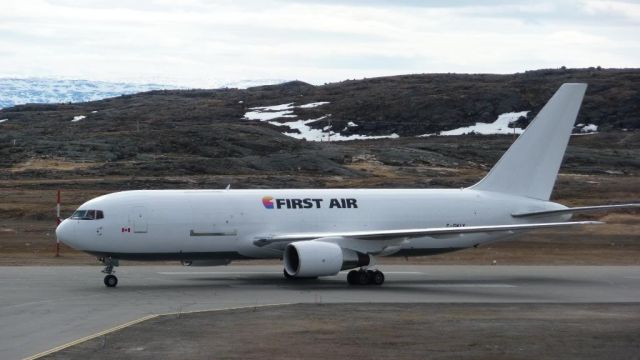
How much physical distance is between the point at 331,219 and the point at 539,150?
340 inches

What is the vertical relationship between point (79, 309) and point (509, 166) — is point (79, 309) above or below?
below

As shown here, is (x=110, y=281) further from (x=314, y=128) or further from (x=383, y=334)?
(x=314, y=128)

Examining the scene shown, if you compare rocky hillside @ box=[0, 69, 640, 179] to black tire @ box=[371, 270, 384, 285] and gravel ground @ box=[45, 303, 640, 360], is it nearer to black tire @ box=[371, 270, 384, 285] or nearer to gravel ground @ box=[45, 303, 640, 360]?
black tire @ box=[371, 270, 384, 285]

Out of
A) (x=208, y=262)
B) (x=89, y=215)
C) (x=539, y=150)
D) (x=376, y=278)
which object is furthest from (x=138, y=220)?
(x=539, y=150)

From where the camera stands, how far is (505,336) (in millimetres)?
22578

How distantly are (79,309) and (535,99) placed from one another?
138m

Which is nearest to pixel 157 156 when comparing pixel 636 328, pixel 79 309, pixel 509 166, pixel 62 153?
pixel 62 153

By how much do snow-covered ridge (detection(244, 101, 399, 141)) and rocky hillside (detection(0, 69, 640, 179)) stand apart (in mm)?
316

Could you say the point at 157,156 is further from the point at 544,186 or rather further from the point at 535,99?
the point at 535,99

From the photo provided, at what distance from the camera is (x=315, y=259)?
34219 millimetres

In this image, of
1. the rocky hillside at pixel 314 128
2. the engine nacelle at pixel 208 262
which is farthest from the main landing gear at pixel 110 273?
the rocky hillside at pixel 314 128

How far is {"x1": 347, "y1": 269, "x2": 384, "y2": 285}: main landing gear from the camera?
35.6m

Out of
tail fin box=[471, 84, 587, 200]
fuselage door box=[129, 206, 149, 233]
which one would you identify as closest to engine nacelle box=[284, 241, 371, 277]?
fuselage door box=[129, 206, 149, 233]

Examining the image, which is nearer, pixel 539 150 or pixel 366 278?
pixel 366 278
